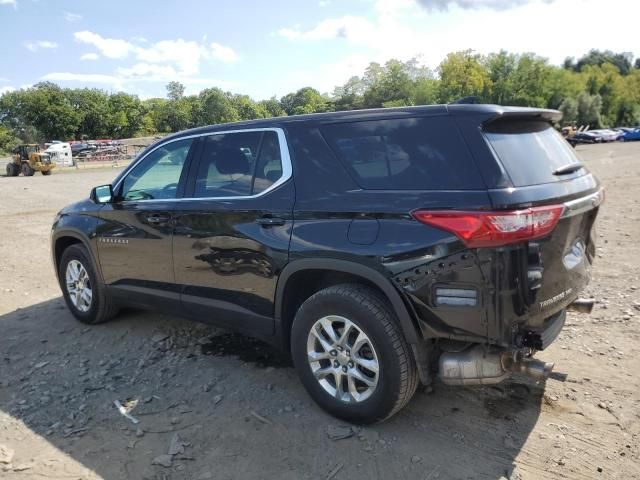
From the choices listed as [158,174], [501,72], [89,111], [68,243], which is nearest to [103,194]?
[158,174]

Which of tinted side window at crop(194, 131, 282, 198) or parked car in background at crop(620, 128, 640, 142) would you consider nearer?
tinted side window at crop(194, 131, 282, 198)

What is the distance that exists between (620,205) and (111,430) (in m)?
11.3

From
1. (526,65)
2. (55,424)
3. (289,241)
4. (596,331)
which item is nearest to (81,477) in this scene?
(55,424)

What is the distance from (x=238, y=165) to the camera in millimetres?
3803

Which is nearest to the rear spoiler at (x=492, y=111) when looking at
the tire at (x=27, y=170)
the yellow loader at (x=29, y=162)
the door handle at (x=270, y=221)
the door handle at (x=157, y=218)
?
the door handle at (x=270, y=221)

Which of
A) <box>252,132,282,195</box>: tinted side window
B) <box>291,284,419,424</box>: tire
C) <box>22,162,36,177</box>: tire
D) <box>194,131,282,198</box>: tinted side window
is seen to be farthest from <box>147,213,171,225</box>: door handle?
<box>22,162,36,177</box>: tire

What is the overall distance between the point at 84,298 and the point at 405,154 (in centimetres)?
365

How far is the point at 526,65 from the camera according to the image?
63.8 meters

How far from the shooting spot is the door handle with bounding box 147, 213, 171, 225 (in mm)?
4141

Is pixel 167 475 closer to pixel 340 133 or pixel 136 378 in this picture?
pixel 136 378

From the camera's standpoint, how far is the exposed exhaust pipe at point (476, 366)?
2836mm

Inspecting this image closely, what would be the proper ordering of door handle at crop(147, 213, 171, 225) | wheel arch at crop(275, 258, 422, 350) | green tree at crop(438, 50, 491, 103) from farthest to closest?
1. green tree at crop(438, 50, 491, 103)
2. door handle at crop(147, 213, 171, 225)
3. wheel arch at crop(275, 258, 422, 350)

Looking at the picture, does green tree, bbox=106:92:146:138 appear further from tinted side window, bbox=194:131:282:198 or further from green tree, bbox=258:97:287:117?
tinted side window, bbox=194:131:282:198

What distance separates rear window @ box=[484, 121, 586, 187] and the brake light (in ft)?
0.63
